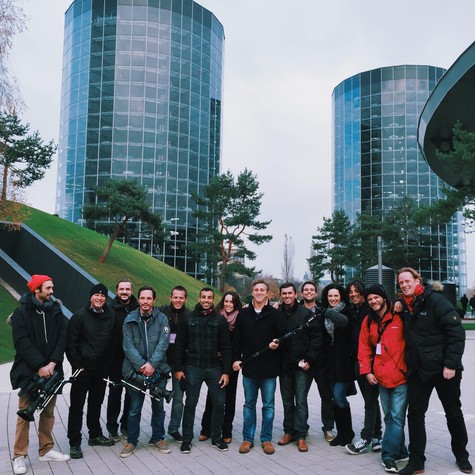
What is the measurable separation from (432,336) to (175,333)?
2.89 m

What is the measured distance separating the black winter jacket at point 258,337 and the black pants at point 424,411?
1510 millimetres

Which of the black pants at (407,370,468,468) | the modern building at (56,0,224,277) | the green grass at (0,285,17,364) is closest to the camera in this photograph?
the black pants at (407,370,468,468)

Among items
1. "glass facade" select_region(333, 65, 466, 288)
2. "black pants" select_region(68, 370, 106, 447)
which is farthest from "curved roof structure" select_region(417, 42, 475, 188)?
"glass facade" select_region(333, 65, 466, 288)

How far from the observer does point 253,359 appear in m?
5.72

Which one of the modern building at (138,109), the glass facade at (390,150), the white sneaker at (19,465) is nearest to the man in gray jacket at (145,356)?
the white sneaker at (19,465)

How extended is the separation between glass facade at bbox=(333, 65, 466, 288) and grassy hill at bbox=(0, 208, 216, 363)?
1351 inches

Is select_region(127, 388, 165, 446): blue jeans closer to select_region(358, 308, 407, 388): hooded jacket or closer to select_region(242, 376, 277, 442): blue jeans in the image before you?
select_region(242, 376, 277, 442): blue jeans

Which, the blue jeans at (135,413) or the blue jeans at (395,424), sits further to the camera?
the blue jeans at (135,413)

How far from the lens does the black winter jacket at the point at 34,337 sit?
5031 mm

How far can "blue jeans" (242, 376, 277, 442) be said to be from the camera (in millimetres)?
5656

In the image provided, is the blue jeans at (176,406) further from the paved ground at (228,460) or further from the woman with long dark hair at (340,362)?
the woman with long dark hair at (340,362)

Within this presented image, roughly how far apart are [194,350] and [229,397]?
0.86 m

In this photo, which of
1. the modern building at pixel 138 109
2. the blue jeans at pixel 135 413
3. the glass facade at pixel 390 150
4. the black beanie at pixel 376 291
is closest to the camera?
the black beanie at pixel 376 291

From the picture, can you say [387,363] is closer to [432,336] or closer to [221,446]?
[432,336]
